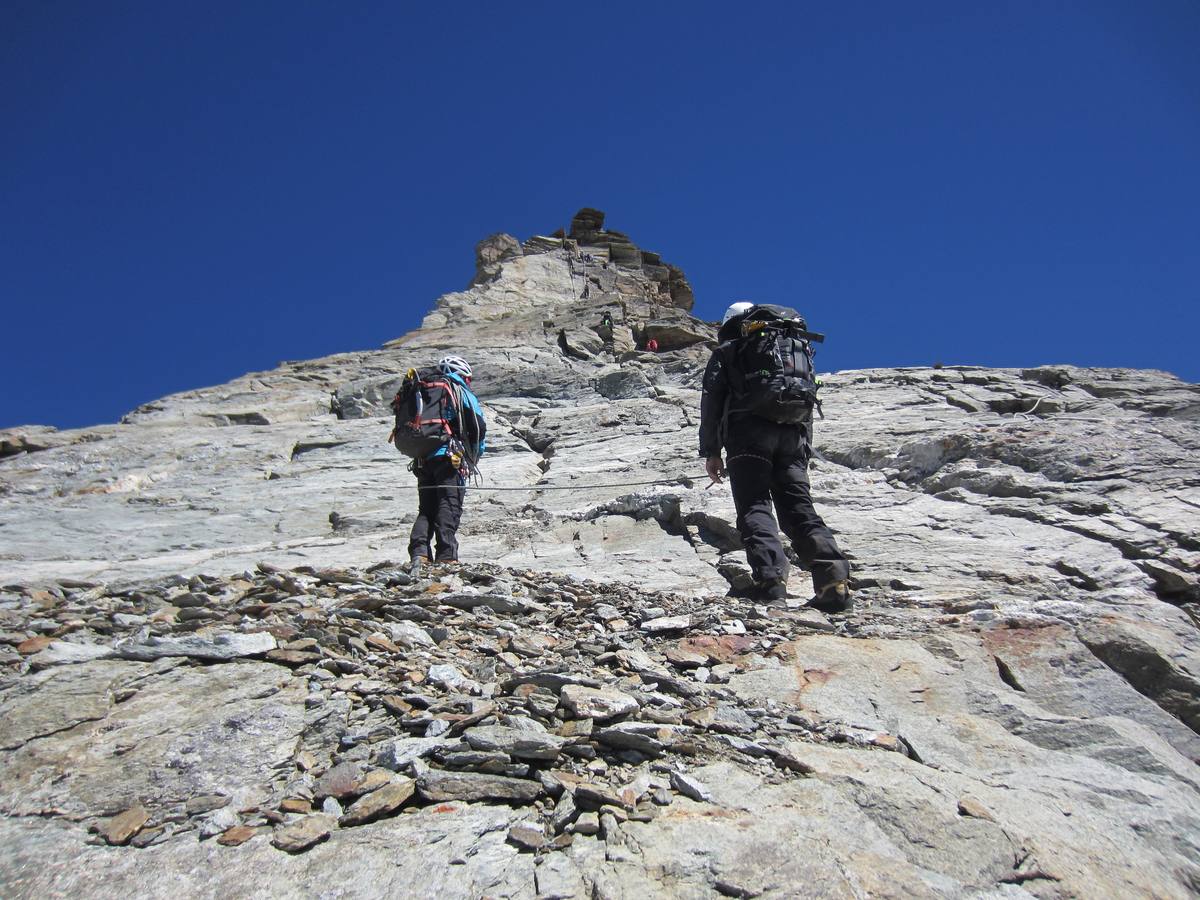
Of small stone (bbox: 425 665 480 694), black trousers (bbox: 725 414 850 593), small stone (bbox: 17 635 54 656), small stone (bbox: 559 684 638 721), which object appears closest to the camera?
small stone (bbox: 559 684 638 721)

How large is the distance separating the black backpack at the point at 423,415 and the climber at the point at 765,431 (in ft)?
9.17

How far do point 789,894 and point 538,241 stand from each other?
43.9 metres

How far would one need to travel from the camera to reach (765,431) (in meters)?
6.68

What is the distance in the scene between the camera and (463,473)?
836 cm

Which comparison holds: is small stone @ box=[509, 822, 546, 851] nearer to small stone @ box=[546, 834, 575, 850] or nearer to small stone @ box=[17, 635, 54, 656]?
small stone @ box=[546, 834, 575, 850]

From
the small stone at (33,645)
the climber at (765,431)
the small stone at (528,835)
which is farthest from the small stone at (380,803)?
the climber at (765,431)

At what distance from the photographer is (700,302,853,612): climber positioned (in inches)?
250

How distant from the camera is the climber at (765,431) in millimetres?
6359

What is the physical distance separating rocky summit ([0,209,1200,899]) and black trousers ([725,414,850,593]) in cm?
48

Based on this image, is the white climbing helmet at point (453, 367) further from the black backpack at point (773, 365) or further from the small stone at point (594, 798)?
the small stone at point (594, 798)

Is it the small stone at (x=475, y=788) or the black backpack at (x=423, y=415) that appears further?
the black backpack at (x=423, y=415)

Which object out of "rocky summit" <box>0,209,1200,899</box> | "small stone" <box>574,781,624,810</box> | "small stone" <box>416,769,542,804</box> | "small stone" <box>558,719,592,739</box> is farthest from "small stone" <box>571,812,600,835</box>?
"small stone" <box>558,719,592,739</box>

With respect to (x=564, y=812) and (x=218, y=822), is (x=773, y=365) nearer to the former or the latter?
(x=564, y=812)

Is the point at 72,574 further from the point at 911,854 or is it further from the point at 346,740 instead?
the point at 911,854
